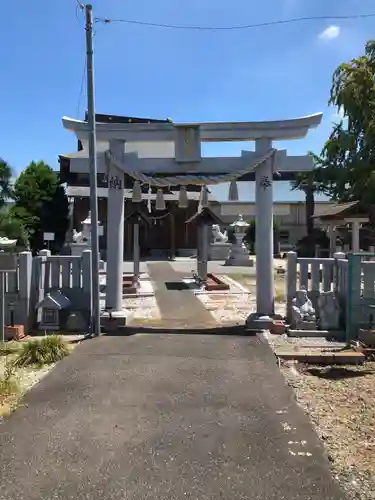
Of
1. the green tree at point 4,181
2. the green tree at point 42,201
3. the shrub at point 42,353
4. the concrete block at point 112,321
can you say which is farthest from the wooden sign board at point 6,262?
the green tree at point 42,201

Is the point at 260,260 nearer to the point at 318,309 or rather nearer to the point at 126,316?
the point at 318,309

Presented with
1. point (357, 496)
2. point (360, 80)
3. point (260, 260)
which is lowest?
point (357, 496)

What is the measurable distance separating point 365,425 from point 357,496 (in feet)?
4.56

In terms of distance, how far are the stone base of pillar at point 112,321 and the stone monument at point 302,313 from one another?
313 cm

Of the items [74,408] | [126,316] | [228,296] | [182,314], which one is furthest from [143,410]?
[228,296]

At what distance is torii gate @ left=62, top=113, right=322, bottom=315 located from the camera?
29.3ft

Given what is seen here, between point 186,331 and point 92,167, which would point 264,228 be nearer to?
point 186,331

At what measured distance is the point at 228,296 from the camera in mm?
13922

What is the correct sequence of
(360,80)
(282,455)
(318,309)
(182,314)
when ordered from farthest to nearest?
1. (360,80)
2. (182,314)
3. (318,309)
4. (282,455)

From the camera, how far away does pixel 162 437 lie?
427 centimetres

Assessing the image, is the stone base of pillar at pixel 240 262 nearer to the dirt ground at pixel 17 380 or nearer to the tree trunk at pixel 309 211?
the tree trunk at pixel 309 211

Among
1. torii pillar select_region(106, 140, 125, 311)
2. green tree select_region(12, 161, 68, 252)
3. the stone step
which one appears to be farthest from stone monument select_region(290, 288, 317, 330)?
green tree select_region(12, 161, 68, 252)

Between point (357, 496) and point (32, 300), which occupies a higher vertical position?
point (32, 300)

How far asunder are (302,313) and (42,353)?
4.48 m
